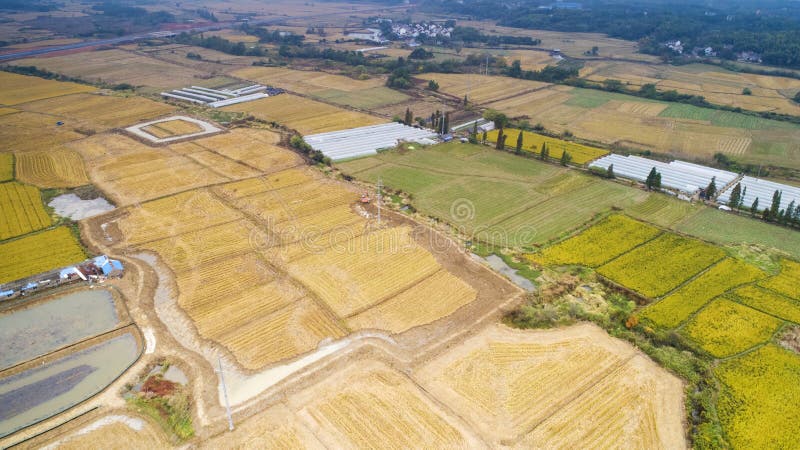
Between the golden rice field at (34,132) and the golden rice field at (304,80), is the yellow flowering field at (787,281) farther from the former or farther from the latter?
the golden rice field at (34,132)

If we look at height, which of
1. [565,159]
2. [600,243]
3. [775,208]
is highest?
[565,159]

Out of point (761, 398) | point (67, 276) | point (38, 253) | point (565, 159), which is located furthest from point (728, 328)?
point (38, 253)

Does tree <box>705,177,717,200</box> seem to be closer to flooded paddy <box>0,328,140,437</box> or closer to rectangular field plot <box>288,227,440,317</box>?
rectangular field plot <box>288,227,440,317</box>

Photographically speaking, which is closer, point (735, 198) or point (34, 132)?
point (735, 198)

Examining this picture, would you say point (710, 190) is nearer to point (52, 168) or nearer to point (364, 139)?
point (364, 139)

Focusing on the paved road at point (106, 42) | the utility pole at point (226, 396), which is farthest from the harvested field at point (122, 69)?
the utility pole at point (226, 396)

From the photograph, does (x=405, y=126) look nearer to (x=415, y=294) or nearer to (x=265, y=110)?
(x=265, y=110)
